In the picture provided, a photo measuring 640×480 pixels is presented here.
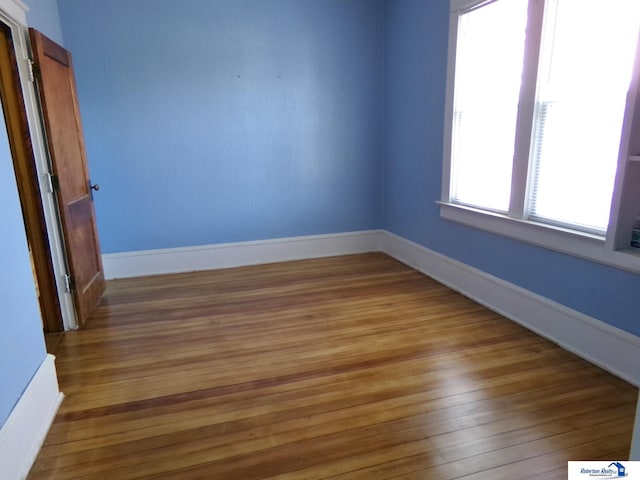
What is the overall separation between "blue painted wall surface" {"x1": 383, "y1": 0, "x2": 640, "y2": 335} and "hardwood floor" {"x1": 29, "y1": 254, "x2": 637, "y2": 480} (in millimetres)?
359

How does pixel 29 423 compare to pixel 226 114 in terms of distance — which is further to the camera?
pixel 226 114

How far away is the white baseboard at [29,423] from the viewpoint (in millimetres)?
1562

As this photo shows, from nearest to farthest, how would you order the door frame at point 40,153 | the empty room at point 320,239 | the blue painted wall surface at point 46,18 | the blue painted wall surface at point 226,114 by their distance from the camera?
1. the empty room at point 320,239
2. the door frame at point 40,153
3. the blue painted wall surface at point 46,18
4. the blue painted wall surface at point 226,114

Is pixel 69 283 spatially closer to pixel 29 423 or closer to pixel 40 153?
pixel 40 153

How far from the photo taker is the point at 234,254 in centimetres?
439

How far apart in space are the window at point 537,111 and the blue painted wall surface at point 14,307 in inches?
111

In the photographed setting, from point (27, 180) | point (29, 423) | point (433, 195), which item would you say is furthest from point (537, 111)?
point (27, 180)

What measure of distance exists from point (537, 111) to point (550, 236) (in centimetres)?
78

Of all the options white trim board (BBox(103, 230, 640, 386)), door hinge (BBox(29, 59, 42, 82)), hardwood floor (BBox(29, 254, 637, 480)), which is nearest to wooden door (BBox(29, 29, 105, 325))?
door hinge (BBox(29, 59, 42, 82))

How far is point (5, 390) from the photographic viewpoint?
1.62m

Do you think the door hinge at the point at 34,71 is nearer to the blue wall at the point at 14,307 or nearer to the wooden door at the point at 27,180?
the wooden door at the point at 27,180
